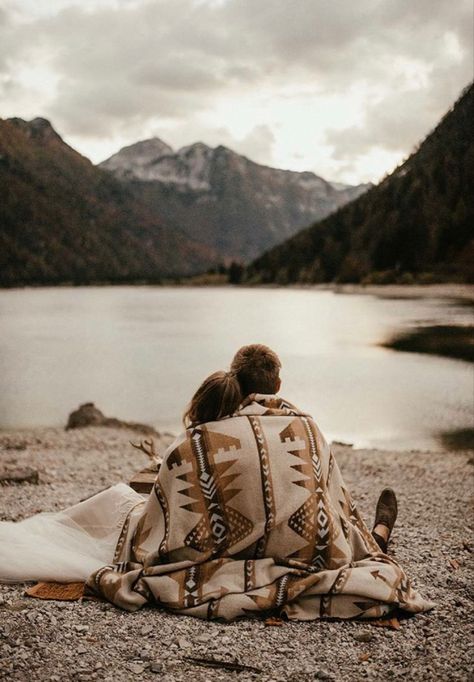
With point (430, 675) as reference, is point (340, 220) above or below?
above

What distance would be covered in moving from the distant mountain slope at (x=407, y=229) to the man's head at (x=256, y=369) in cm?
10309

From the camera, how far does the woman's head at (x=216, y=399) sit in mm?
4500

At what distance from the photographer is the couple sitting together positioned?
4.46 metres

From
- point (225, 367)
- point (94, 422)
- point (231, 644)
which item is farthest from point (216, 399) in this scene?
point (225, 367)

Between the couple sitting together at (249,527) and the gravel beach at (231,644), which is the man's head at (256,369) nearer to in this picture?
the couple sitting together at (249,527)

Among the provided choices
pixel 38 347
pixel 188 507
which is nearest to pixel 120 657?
pixel 188 507

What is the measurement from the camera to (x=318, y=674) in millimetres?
3934

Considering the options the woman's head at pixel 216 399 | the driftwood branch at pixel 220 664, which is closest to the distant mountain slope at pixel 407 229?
the woman's head at pixel 216 399

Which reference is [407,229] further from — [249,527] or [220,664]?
[220,664]

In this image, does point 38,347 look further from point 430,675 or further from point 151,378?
point 430,675

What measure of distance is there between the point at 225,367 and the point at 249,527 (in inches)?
1243

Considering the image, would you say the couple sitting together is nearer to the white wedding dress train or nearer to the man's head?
the man's head

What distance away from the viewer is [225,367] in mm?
36062

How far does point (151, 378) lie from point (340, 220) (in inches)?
5055
